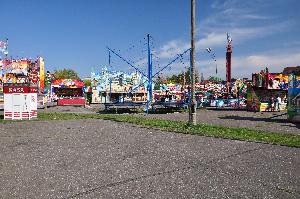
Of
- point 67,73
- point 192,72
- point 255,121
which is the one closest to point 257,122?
point 255,121

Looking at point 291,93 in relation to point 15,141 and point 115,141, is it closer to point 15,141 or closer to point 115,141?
point 115,141

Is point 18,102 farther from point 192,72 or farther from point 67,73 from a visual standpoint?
point 67,73

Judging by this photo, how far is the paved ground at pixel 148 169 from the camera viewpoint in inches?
220

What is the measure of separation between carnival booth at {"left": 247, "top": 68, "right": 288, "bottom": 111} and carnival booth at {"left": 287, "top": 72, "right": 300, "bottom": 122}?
13283 millimetres

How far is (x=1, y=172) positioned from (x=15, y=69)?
179 ft

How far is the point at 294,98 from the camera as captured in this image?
67.8ft

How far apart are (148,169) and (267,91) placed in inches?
1252

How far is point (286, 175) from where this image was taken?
6.70 meters

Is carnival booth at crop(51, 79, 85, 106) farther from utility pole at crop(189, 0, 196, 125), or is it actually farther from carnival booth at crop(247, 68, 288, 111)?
utility pole at crop(189, 0, 196, 125)

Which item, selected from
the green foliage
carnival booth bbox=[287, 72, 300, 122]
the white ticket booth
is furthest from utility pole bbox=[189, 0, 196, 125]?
the green foliage

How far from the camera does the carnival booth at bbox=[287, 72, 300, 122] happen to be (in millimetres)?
20344

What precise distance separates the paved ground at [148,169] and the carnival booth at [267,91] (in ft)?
84.0

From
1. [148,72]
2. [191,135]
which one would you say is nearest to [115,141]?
[191,135]

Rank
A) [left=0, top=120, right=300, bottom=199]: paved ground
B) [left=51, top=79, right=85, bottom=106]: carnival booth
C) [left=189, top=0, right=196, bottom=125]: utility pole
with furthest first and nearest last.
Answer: [left=51, top=79, right=85, bottom=106]: carnival booth → [left=189, top=0, right=196, bottom=125]: utility pole → [left=0, top=120, right=300, bottom=199]: paved ground
